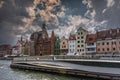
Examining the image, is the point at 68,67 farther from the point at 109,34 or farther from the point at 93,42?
the point at 93,42

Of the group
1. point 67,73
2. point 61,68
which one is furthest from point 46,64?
point 67,73

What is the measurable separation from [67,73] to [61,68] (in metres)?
3.12

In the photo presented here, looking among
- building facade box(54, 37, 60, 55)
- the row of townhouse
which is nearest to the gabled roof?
the row of townhouse

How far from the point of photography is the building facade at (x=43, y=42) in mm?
109719

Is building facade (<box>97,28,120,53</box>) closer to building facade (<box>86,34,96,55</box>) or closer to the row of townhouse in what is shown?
the row of townhouse

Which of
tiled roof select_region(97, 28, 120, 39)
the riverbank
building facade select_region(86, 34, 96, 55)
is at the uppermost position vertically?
tiled roof select_region(97, 28, 120, 39)

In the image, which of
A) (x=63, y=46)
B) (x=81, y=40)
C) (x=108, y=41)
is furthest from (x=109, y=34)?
(x=63, y=46)

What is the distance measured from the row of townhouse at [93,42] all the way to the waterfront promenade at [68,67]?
22.0 m

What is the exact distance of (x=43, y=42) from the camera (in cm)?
11725

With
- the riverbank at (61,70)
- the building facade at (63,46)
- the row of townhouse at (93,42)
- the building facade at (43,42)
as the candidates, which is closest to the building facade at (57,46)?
the building facade at (43,42)

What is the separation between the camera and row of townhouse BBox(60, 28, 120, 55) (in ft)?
233

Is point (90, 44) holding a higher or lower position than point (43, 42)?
lower

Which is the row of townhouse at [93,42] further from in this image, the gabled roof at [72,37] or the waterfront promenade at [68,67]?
the waterfront promenade at [68,67]

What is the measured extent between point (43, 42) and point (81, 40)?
116 feet
